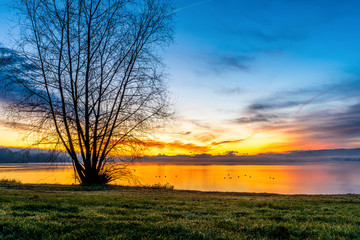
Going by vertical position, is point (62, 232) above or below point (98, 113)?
below

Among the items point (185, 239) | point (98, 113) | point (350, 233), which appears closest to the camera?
point (185, 239)

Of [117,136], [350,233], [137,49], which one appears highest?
[137,49]

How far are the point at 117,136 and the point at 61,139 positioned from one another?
5.36m

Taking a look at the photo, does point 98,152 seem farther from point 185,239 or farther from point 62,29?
point 185,239

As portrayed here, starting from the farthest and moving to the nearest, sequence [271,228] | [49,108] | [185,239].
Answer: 1. [49,108]
2. [271,228]
3. [185,239]

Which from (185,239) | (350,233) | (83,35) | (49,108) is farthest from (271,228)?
(83,35)

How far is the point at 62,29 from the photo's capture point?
23.8 m

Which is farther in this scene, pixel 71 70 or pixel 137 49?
pixel 137 49

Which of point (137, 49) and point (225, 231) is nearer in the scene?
point (225, 231)

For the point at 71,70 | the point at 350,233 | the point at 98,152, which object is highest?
the point at 71,70

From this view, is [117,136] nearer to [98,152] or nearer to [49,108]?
[98,152]

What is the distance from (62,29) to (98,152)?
42.4ft

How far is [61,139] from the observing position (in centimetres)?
2353

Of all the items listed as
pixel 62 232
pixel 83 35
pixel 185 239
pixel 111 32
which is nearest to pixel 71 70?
pixel 83 35
